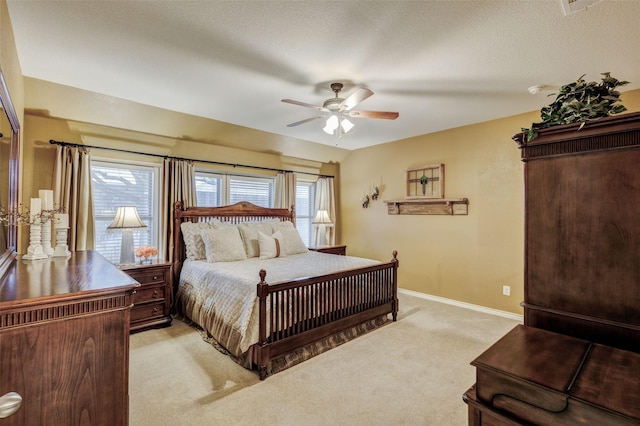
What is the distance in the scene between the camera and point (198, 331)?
347 cm

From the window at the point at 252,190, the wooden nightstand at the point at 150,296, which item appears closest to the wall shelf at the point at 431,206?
the window at the point at 252,190

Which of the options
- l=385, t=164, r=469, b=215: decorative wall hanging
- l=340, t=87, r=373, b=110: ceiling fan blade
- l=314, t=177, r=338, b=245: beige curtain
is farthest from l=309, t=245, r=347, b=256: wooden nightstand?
l=340, t=87, r=373, b=110: ceiling fan blade

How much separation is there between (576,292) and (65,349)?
1995 mm

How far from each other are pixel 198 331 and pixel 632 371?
354cm

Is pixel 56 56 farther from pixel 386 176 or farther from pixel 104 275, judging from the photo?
pixel 386 176

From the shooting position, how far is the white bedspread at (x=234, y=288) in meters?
2.64

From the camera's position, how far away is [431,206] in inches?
188

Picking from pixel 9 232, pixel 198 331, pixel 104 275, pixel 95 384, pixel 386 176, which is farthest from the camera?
Result: pixel 386 176

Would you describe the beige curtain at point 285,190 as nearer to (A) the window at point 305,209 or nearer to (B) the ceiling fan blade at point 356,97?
(A) the window at point 305,209

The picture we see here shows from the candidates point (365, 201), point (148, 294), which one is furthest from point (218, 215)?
point (365, 201)

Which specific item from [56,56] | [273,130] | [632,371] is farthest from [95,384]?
[273,130]

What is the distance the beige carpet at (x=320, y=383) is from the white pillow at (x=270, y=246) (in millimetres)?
1269

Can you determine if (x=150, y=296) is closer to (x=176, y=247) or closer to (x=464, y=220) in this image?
(x=176, y=247)

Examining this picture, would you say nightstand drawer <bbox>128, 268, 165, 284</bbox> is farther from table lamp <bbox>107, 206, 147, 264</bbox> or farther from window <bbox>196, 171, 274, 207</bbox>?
window <bbox>196, 171, 274, 207</bbox>
